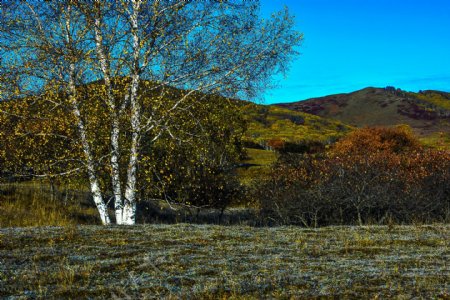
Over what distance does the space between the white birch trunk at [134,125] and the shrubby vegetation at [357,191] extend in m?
7.73

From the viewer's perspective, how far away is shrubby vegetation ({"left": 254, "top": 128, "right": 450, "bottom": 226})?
21.8 metres

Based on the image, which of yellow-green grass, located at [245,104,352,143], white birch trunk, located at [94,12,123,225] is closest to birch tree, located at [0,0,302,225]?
white birch trunk, located at [94,12,123,225]

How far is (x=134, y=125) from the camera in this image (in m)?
16.1

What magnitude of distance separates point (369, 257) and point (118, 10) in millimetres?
11133

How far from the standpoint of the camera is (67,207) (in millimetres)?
24141

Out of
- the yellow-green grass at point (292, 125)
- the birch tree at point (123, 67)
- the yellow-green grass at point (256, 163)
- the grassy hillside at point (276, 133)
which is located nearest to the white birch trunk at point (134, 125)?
the birch tree at point (123, 67)

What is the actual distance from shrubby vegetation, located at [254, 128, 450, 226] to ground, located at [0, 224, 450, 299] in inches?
360

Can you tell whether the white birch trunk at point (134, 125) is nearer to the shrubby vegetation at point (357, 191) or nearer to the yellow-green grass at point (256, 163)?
the shrubby vegetation at point (357, 191)

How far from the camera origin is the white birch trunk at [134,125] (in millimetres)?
15841

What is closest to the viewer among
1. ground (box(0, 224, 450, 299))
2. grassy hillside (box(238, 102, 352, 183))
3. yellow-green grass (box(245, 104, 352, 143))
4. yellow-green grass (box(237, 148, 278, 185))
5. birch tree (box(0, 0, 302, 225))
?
ground (box(0, 224, 450, 299))

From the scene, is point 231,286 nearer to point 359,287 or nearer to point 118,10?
point 359,287

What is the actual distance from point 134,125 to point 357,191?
11.3 meters

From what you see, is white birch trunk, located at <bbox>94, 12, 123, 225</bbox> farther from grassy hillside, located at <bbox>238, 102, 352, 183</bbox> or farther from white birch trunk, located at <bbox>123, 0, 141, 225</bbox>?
grassy hillside, located at <bbox>238, 102, 352, 183</bbox>

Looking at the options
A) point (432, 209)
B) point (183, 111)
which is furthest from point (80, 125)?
point (432, 209)
